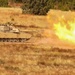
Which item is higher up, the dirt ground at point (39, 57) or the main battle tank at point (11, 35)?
the main battle tank at point (11, 35)

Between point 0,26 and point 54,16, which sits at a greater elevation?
point 0,26

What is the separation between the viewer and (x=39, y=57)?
70.7 feet

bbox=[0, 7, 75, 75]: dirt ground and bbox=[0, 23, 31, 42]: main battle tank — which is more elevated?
bbox=[0, 23, 31, 42]: main battle tank

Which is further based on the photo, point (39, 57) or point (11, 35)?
point (11, 35)

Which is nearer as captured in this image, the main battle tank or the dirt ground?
the dirt ground

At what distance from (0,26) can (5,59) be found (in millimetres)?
6612

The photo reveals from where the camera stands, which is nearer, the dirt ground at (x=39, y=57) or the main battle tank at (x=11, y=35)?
the dirt ground at (x=39, y=57)

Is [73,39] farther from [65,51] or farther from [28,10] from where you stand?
[28,10]

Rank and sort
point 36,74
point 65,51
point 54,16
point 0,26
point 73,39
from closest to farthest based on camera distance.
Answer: point 36,74
point 65,51
point 0,26
point 73,39
point 54,16

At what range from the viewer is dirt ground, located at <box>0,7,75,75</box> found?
18.5 metres

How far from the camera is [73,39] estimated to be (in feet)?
94.5

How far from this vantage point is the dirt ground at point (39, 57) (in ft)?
60.6

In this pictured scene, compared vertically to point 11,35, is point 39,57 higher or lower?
lower

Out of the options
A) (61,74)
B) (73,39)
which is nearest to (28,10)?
(73,39)
